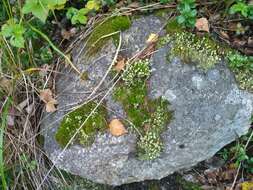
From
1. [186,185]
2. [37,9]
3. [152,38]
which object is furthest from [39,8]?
[186,185]

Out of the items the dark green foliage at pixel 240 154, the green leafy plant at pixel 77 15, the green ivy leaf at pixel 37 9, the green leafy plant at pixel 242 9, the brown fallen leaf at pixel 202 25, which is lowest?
the dark green foliage at pixel 240 154

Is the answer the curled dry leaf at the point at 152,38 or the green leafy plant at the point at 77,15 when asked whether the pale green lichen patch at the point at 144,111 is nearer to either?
the curled dry leaf at the point at 152,38

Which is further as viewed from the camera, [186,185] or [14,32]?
[186,185]

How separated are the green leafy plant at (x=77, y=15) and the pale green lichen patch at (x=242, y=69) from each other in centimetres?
90

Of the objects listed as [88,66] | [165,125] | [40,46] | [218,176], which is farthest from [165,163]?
[40,46]

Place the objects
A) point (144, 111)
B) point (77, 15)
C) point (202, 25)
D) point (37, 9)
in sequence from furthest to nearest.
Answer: point (77, 15)
point (202, 25)
point (144, 111)
point (37, 9)

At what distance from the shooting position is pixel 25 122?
263 cm

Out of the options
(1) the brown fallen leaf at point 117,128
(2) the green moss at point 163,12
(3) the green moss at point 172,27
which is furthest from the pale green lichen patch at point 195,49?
(1) the brown fallen leaf at point 117,128

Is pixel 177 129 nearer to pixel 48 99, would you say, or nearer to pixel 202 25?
pixel 202 25

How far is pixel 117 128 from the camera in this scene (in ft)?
7.75

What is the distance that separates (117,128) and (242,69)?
31.0 inches

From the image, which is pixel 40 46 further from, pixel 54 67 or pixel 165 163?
pixel 165 163

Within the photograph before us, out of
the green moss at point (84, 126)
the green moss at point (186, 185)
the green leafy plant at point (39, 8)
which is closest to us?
the green leafy plant at point (39, 8)

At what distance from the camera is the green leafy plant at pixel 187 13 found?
240 centimetres
